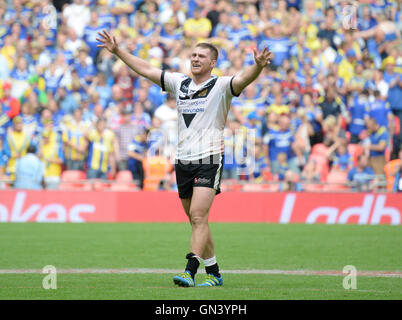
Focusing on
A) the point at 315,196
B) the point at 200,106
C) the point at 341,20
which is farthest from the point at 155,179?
the point at 200,106

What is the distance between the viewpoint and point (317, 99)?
21906 millimetres

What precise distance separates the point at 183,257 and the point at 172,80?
3.84 m

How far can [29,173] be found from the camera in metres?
19.9

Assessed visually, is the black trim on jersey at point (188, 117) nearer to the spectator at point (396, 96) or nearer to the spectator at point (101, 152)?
the spectator at point (101, 152)

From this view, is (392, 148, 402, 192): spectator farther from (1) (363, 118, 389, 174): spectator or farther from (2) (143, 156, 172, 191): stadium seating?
(2) (143, 156, 172, 191): stadium seating

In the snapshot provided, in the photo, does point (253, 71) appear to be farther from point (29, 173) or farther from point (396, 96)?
A: point (396, 96)

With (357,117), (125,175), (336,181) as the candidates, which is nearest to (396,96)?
(357,117)

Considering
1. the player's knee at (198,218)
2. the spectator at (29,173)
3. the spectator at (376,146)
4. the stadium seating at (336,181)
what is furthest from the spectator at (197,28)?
the player's knee at (198,218)

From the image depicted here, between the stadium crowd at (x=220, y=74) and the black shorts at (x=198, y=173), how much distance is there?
10691 mm

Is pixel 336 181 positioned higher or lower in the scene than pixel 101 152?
lower

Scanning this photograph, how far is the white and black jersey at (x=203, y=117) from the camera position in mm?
9133
